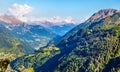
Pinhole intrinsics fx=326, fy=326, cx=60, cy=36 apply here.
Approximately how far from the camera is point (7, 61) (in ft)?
141

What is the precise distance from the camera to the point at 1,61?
43312mm

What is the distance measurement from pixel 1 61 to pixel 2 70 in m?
1.31

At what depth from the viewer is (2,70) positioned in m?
42.7

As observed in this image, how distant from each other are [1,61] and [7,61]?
0.89 m

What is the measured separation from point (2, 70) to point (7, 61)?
134cm
